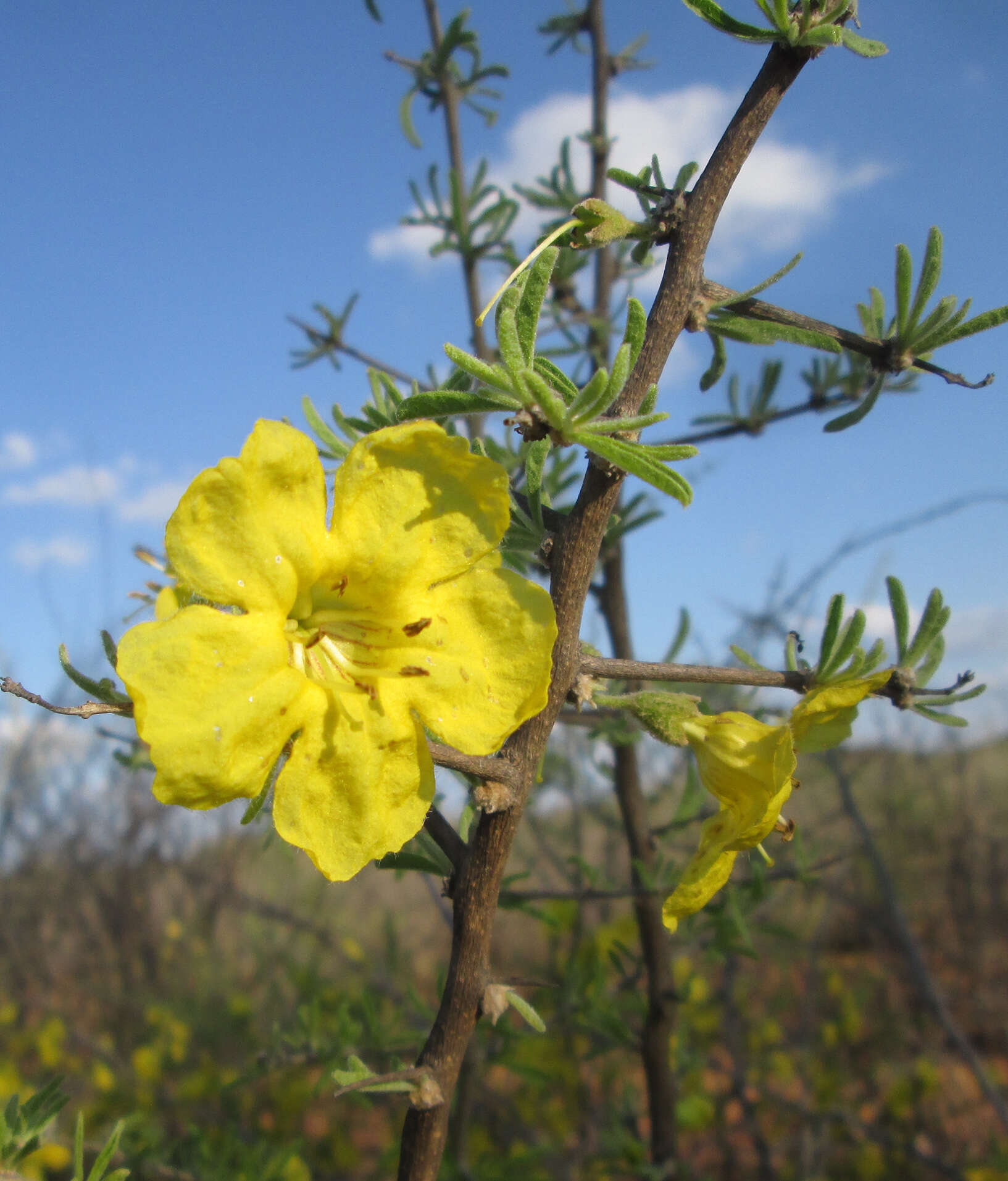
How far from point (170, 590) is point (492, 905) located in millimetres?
751

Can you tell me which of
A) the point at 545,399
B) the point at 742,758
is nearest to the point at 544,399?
the point at 545,399

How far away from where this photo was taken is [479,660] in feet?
3.86

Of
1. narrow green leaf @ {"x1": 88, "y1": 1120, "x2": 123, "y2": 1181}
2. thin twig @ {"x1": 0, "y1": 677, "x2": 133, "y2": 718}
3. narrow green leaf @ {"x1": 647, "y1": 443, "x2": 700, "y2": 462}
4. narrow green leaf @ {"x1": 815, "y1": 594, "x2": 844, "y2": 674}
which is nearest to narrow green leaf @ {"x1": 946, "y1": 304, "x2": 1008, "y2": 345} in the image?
narrow green leaf @ {"x1": 815, "y1": 594, "x2": 844, "y2": 674}

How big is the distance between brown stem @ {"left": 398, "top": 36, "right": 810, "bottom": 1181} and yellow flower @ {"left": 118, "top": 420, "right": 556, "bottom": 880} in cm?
10

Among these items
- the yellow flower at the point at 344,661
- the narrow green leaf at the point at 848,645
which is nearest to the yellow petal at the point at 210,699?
the yellow flower at the point at 344,661

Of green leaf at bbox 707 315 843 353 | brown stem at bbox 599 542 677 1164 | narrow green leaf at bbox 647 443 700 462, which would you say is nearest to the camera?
narrow green leaf at bbox 647 443 700 462

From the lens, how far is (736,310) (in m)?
1.37

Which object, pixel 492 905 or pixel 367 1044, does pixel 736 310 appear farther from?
pixel 367 1044

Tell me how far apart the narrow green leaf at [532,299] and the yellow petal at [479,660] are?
301 millimetres

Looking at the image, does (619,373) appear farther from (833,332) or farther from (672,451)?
(833,332)

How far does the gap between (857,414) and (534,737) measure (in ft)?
3.17

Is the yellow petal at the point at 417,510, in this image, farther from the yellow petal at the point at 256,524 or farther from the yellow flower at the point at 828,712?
the yellow flower at the point at 828,712

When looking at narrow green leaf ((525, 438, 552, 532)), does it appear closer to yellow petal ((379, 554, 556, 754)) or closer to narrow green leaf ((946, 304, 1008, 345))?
yellow petal ((379, 554, 556, 754))

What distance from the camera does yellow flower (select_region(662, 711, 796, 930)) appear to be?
121 centimetres
